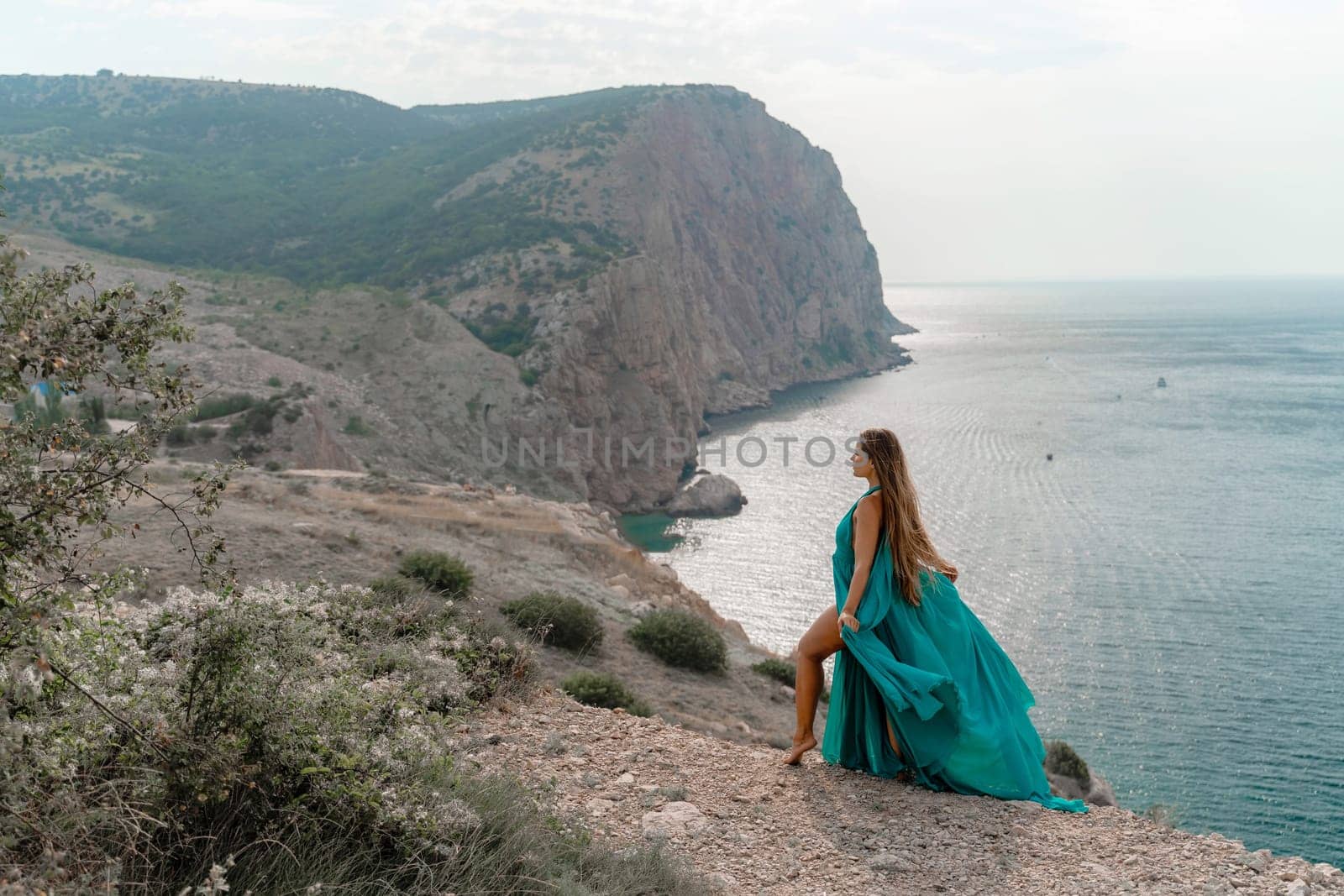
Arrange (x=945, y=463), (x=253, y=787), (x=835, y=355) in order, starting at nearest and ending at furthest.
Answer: (x=253, y=787) → (x=945, y=463) → (x=835, y=355)

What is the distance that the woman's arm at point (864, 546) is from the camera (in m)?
5.55

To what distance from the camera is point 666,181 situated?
80.6 m

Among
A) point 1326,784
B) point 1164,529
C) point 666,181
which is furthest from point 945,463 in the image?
point 666,181

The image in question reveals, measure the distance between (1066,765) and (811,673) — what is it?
12.7 metres

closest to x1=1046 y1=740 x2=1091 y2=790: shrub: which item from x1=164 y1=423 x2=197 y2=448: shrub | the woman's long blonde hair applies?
the woman's long blonde hair

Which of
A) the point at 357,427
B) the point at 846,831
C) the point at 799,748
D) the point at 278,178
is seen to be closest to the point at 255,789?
the point at 846,831

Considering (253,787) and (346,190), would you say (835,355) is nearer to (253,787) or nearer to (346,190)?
(346,190)

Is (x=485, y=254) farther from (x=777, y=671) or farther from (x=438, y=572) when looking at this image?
(x=438, y=572)

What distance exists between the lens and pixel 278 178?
79500 millimetres

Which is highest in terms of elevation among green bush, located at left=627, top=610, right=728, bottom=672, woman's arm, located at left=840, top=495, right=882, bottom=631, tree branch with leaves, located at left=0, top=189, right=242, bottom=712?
tree branch with leaves, located at left=0, top=189, right=242, bottom=712

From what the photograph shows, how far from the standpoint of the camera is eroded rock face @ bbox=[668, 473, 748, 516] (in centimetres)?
4722

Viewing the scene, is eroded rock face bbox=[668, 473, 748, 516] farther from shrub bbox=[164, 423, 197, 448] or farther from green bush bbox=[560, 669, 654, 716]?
green bush bbox=[560, 669, 654, 716]

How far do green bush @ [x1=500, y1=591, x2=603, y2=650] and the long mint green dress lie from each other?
4024 mm

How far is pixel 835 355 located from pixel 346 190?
51372 mm
